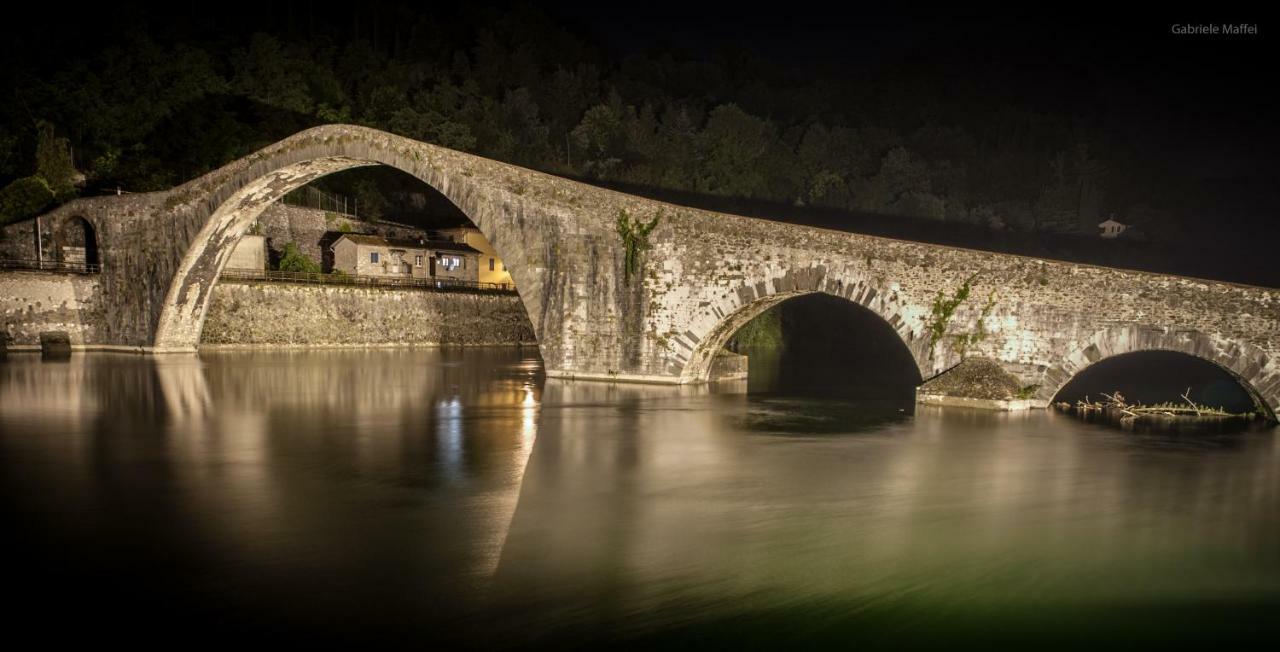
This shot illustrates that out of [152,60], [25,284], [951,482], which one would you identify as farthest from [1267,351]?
[152,60]

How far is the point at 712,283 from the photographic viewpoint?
21250mm

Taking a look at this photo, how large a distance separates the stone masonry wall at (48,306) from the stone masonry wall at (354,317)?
3.80 metres

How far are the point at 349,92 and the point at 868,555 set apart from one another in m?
61.7

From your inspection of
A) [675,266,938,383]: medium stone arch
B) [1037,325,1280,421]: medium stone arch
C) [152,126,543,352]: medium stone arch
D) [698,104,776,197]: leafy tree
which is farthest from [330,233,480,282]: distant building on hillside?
[1037,325,1280,421]: medium stone arch

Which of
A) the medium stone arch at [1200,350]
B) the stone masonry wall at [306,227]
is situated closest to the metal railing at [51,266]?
the stone masonry wall at [306,227]

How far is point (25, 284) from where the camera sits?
3100 centimetres

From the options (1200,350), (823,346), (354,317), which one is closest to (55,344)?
(354,317)

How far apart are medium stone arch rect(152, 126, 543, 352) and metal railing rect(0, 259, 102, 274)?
11.9 ft

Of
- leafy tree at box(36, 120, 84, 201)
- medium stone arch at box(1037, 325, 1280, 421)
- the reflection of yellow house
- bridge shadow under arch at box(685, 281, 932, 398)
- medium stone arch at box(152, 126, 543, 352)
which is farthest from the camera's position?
the reflection of yellow house

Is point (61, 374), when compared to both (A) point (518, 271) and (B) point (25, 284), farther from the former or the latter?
(A) point (518, 271)

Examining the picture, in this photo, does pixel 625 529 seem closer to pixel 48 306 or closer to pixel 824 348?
pixel 48 306

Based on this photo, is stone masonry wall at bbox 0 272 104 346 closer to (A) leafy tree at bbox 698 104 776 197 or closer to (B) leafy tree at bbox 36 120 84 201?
(B) leafy tree at bbox 36 120 84 201

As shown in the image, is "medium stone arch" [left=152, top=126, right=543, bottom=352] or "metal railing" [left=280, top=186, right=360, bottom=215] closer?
"medium stone arch" [left=152, top=126, right=543, bottom=352]

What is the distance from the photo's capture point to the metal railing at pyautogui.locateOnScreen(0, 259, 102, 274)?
104ft
